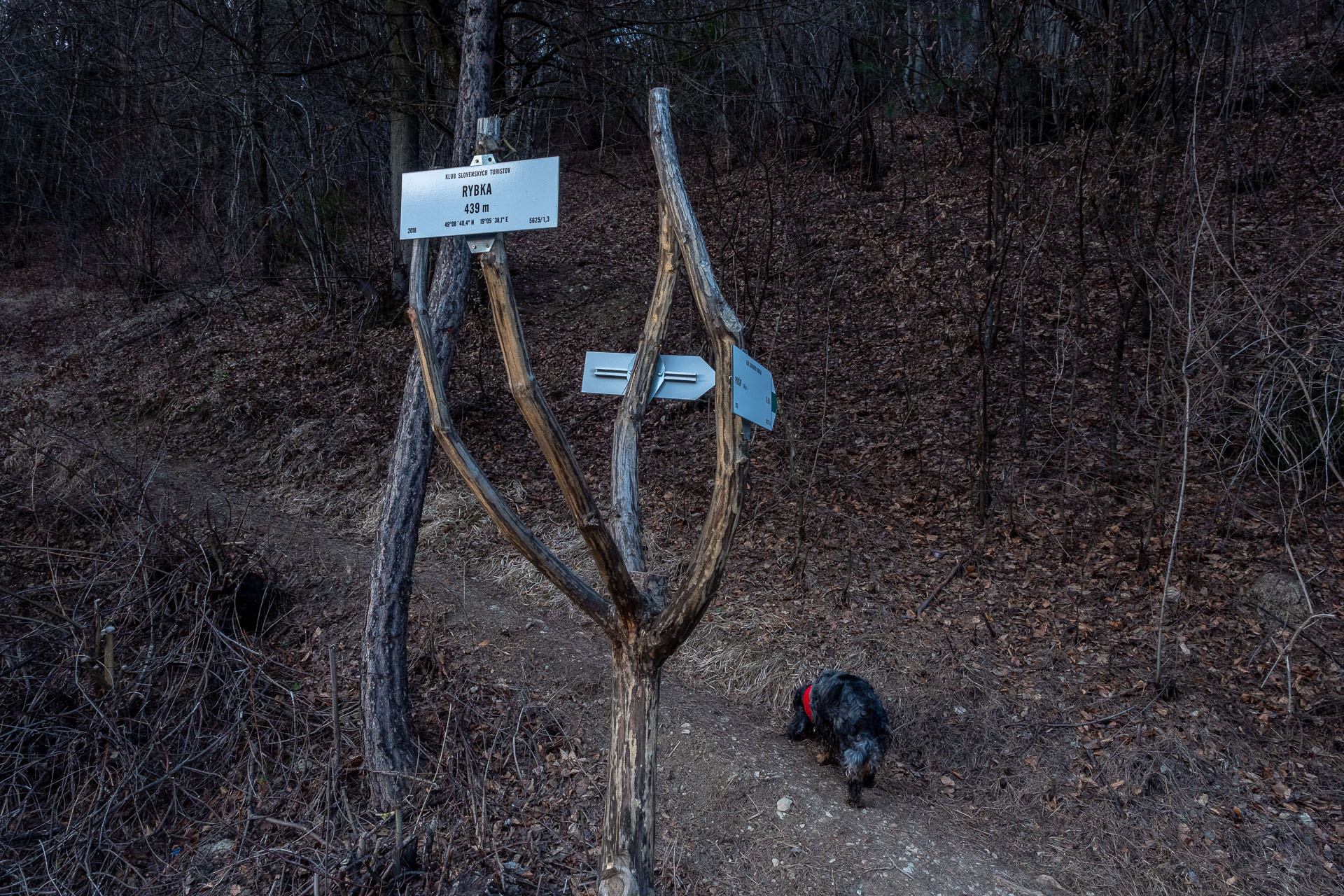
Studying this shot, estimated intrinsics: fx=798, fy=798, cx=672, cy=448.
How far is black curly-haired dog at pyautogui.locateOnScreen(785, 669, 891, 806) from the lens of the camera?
14.9ft

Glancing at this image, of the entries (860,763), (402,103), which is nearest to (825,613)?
(860,763)

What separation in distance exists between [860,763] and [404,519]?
3.01 meters

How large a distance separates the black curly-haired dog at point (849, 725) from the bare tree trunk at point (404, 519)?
95.2 inches

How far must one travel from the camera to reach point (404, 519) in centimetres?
479

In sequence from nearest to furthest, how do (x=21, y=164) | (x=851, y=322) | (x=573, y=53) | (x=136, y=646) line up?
1. (x=136, y=646)
2. (x=573, y=53)
3. (x=851, y=322)
4. (x=21, y=164)

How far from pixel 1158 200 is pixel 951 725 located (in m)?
4.32

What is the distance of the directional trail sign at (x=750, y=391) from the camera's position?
254cm

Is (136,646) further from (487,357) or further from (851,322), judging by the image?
(851,322)

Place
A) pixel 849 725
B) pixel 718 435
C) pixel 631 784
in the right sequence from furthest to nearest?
pixel 849 725 < pixel 631 784 < pixel 718 435

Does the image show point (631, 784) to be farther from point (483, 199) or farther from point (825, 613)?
point (825, 613)

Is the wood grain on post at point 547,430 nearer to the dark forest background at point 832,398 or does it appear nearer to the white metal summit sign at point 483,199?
the white metal summit sign at point 483,199

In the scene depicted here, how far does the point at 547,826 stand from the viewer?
4387 mm

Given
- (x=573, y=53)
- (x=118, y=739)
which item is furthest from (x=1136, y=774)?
(x=573, y=53)

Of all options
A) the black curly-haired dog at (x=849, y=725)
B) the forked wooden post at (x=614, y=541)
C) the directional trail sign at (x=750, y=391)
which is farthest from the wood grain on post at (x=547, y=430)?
the black curly-haired dog at (x=849, y=725)
